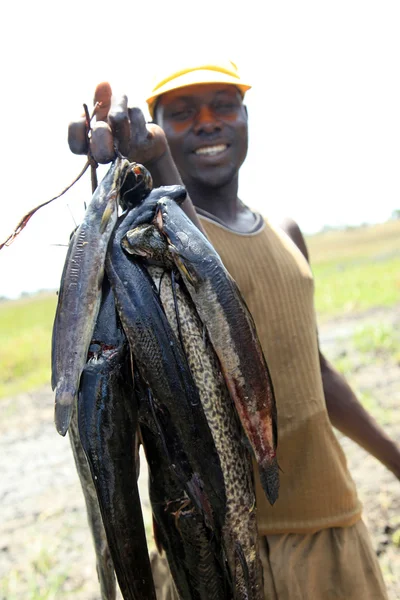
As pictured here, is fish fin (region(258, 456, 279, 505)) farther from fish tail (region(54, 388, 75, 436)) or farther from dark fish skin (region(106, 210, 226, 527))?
fish tail (region(54, 388, 75, 436))

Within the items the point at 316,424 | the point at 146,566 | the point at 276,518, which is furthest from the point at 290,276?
the point at 146,566

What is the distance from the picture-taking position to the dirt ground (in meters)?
4.33

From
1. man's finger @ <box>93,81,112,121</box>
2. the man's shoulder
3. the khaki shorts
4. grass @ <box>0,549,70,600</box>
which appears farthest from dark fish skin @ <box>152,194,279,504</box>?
grass @ <box>0,549,70,600</box>

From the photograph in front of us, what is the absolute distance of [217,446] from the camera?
1.45 metres

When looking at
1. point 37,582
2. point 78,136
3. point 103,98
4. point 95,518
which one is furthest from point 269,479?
point 37,582

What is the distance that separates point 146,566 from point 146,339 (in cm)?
54

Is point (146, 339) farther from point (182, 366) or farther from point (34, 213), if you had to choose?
point (34, 213)

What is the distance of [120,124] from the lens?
61.9 inches

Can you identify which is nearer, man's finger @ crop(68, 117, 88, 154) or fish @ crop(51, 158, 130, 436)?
fish @ crop(51, 158, 130, 436)

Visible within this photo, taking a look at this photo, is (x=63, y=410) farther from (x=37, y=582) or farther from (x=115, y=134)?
(x=37, y=582)

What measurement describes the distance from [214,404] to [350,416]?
4.39ft

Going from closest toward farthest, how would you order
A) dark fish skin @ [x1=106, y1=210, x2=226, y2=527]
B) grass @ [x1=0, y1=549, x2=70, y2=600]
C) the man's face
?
dark fish skin @ [x1=106, y1=210, x2=226, y2=527], the man's face, grass @ [x1=0, y1=549, x2=70, y2=600]

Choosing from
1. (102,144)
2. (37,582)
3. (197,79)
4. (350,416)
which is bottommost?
(37,582)

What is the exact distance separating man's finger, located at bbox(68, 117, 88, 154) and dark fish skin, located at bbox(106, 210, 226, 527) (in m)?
0.36
